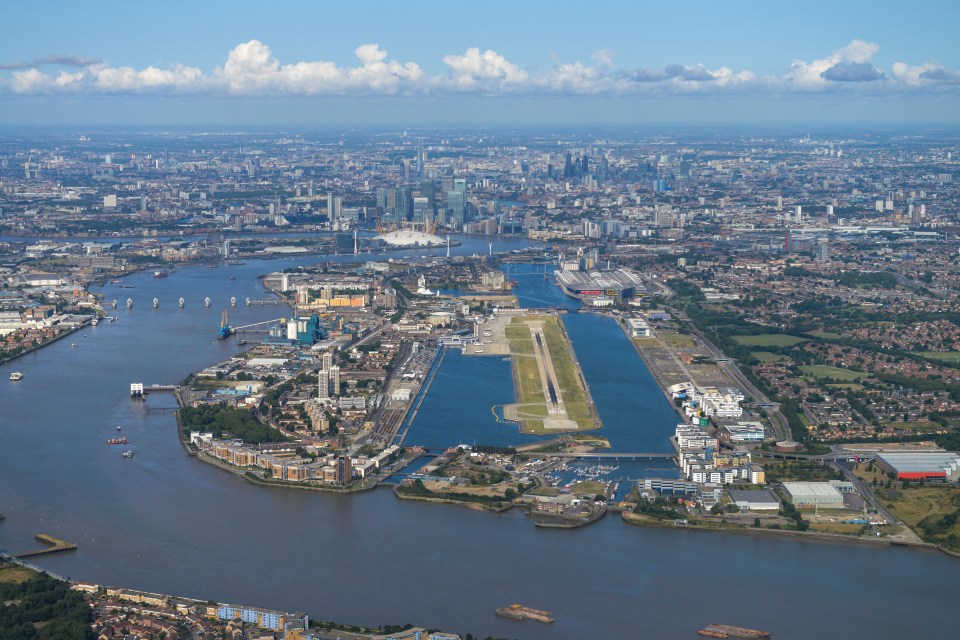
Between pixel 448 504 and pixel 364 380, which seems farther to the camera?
pixel 364 380

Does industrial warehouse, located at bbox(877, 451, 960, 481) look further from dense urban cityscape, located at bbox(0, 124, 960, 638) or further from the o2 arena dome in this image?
the o2 arena dome

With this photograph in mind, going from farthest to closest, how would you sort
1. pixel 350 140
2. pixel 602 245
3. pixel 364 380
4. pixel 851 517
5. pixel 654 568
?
pixel 350 140
pixel 602 245
pixel 364 380
pixel 851 517
pixel 654 568

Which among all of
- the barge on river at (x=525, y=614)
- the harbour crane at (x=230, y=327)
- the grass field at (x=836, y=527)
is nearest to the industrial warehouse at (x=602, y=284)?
the harbour crane at (x=230, y=327)

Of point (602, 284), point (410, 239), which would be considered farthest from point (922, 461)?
point (410, 239)

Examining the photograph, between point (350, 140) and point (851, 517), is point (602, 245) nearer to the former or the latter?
point (851, 517)

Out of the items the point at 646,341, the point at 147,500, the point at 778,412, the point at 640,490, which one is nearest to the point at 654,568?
the point at 640,490

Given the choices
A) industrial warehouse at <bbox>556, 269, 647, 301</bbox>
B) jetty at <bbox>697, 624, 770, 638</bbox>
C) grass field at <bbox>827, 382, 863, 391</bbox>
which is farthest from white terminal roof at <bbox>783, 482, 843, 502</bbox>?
industrial warehouse at <bbox>556, 269, 647, 301</bbox>
